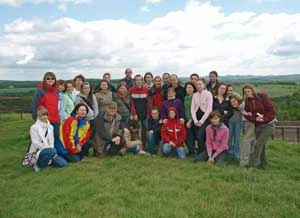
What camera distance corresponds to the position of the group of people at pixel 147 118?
33.1 feet

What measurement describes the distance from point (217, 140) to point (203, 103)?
0.96 meters

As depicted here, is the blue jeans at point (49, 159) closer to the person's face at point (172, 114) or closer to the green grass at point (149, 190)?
the green grass at point (149, 190)

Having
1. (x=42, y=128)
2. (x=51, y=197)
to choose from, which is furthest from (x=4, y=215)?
(x=42, y=128)

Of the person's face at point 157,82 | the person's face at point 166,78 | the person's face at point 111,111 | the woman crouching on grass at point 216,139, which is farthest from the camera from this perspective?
the person's face at point 166,78

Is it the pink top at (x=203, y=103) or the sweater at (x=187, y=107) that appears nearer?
the pink top at (x=203, y=103)

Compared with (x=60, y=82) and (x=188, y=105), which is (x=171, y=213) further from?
(x=60, y=82)

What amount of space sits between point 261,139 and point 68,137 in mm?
4472

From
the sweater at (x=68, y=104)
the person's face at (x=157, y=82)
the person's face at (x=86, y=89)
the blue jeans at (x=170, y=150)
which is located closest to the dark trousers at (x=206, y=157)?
the blue jeans at (x=170, y=150)

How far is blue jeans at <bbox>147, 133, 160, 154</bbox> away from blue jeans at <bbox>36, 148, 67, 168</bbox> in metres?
2.40

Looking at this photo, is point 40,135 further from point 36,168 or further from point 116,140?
point 116,140

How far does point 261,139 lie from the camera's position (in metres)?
10.1

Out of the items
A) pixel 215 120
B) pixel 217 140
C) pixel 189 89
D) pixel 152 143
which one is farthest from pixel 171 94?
pixel 217 140

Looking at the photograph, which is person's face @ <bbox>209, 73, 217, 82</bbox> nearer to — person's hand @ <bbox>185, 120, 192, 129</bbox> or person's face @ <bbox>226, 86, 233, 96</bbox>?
person's face @ <bbox>226, 86, 233, 96</bbox>

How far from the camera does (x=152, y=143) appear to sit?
11.6 m
